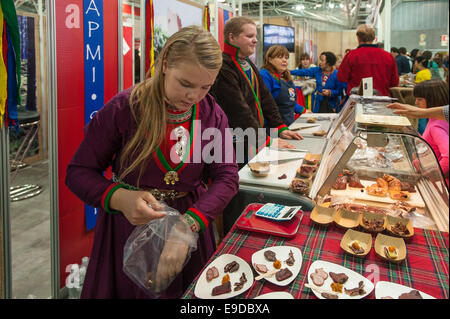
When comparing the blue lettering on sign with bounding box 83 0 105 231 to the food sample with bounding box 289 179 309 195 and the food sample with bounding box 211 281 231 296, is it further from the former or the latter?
the food sample with bounding box 211 281 231 296

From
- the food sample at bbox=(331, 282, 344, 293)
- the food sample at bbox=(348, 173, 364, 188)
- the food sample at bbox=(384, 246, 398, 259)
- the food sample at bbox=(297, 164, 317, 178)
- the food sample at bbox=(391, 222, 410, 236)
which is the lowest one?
the food sample at bbox=(331, 282, 344, 293)

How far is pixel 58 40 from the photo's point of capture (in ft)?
7.09

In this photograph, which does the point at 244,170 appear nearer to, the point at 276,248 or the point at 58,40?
the point at 276,248

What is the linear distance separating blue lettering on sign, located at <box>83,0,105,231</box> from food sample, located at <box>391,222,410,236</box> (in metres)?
2.00

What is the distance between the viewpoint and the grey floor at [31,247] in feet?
9.22

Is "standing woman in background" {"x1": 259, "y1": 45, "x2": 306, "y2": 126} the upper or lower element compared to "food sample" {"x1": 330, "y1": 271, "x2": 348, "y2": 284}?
upper

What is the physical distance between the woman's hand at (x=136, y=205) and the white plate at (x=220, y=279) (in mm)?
265

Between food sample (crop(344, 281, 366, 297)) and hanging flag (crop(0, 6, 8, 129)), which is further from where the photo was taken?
hanging flag (crop(0, 6, 8, 129))

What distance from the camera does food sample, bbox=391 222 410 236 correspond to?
1.48 m

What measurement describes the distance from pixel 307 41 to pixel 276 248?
43.4ft

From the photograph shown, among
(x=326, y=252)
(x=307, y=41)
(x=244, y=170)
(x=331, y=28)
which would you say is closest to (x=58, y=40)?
(x=244, y=170)

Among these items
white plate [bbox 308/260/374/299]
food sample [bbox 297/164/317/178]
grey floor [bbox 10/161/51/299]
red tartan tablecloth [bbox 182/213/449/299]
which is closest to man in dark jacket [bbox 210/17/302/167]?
food sample [bbox 297/164/317/178]

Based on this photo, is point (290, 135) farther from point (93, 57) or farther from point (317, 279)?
point (317, 279)

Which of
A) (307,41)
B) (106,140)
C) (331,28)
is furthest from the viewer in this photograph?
(331,28)
